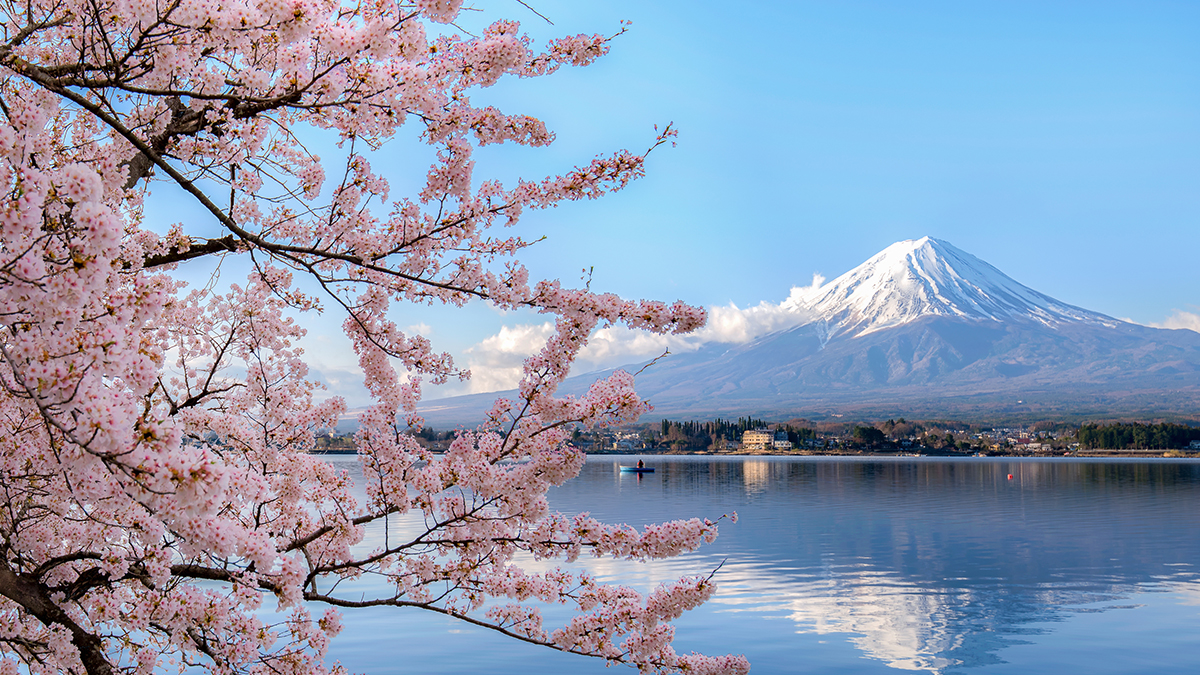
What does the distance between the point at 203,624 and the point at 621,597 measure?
9.07 feet

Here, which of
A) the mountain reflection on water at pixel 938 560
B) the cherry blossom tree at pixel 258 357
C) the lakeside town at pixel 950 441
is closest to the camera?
the cherry blossom tree at pixel 258 357

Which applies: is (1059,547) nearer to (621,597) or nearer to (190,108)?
(621,597)

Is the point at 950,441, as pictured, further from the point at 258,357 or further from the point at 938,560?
the point at 258,357

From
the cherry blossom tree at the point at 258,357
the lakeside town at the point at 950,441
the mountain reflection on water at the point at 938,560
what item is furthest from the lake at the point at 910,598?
the lakeside town at the point at 950,441

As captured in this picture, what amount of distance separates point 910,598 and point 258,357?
27001 millimetres

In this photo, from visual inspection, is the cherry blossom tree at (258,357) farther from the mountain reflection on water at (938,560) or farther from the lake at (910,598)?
the mountain reflection on water at (938,560)

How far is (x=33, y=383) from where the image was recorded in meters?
2.86

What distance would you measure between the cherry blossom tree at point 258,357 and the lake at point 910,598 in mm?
3169

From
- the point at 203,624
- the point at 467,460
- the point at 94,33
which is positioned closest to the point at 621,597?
the point at 467,460

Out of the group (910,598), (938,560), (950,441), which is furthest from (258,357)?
(950,441)

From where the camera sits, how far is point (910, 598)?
→ 96.1ft

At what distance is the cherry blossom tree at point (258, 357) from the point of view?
3.00 metres

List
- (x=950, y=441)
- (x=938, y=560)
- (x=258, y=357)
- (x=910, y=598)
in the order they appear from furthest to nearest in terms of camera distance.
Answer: (x=950, y=441), (x=938, y=560), (x=910, y=598), (x=258, y=357)

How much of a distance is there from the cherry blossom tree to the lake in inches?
125
